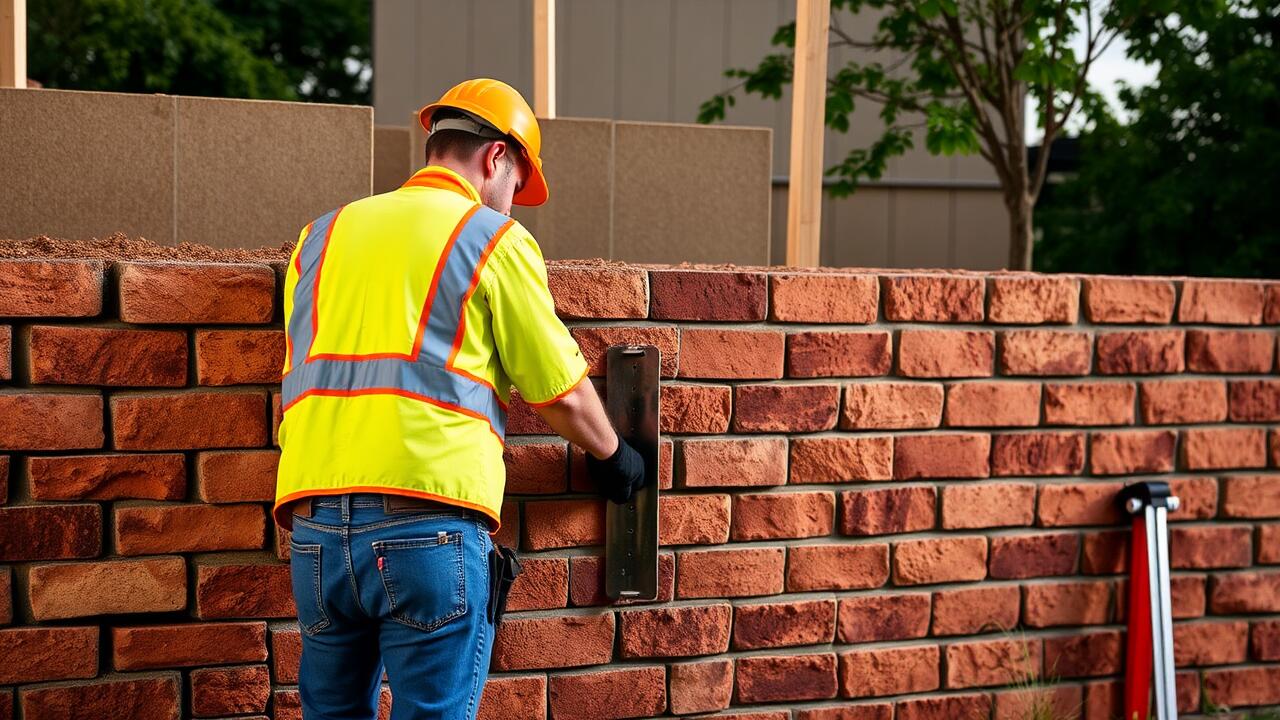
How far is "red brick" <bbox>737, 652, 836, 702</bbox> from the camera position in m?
2.58

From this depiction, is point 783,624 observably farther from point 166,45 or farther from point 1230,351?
point 166,45

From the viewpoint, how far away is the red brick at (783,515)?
2557 millimetres

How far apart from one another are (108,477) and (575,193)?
1.54 m

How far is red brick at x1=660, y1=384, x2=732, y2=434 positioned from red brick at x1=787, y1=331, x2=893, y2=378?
0.18 metres

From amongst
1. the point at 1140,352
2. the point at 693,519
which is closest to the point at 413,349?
the point at 693,519

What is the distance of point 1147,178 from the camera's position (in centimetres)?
1306

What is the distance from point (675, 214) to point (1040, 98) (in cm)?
402

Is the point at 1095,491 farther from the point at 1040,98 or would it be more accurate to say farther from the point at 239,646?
the point at 1040,98

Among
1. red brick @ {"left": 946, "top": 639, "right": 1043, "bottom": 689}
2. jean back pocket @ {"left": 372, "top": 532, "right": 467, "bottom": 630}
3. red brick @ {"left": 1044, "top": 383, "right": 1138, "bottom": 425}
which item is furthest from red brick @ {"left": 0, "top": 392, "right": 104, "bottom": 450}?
red brick @ {"left": 1044, "top": 383, "right": 1138, "bottom": 425}

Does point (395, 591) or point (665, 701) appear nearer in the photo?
point (395, 591)

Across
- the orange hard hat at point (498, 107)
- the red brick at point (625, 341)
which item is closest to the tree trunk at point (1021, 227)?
the red brick at point (625, 341)

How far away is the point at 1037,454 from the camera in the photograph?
2.79 m

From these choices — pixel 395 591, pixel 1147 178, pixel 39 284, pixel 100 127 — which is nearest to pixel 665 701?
pixel 395 591

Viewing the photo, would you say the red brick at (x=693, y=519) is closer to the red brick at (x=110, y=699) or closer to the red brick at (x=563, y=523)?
the red brick at (x=563, y=523)
